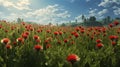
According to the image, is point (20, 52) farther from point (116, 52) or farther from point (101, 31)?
point (101, 31)

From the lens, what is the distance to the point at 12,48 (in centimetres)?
579

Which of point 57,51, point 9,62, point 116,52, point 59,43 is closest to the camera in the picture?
point 9,62

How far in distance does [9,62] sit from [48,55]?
33.6 inches

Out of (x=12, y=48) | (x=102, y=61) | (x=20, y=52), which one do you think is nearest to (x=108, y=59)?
(x=102, y=61)

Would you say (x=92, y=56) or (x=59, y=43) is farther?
(x=59, y=43)

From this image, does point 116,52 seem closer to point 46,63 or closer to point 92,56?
point 92,56

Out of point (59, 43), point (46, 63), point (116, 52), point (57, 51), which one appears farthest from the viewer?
point (59, 43)

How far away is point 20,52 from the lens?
Result: 5.32 metres

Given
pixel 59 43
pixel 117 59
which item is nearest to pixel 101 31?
pixel 59 43

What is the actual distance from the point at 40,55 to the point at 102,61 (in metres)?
1.37

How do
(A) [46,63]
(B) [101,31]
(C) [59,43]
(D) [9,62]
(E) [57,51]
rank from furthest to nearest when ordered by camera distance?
(B) [101,31]
(C) [59,43]
(E) [57,51]
(D) [9,62]
(A) [46,63]

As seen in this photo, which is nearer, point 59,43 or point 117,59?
point 117,59

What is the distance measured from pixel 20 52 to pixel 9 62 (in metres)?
0.43

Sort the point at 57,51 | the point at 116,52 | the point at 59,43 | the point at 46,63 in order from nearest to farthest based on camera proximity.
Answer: the point at 46,63 → the point at 57,51 → the point at 116,52 → the point at 59,43
